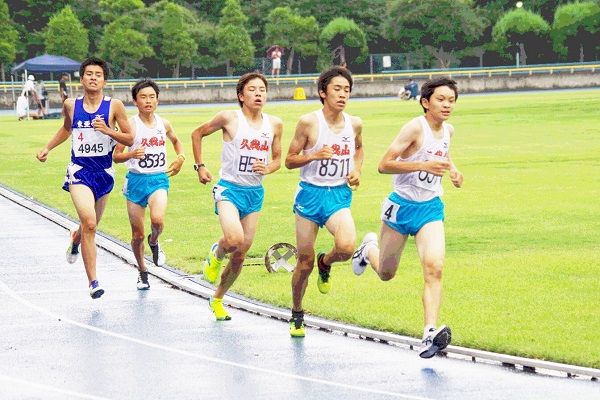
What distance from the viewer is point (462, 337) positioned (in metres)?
10.0

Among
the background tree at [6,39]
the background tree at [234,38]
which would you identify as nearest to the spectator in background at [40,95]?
the background tree at [6,39]

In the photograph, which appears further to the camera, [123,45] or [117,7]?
[117,7]

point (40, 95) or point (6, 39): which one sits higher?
point (6, 39)

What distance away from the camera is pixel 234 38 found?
88688 mm

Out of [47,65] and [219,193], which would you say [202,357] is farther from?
[47,65]

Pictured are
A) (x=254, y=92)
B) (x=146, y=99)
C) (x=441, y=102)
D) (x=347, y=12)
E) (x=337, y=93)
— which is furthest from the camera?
(x=347, y=12)

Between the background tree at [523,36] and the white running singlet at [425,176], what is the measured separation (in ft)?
286

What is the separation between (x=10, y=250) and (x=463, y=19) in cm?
8250

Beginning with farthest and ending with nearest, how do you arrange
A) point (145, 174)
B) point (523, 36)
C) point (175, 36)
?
point (523, 36) → point (175, 36) → point (145, 174)

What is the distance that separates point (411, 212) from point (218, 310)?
240cm

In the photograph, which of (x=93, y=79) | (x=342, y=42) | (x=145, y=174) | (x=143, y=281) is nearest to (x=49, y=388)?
(x=93, y=79)

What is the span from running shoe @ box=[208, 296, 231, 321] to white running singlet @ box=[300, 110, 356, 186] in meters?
1.64

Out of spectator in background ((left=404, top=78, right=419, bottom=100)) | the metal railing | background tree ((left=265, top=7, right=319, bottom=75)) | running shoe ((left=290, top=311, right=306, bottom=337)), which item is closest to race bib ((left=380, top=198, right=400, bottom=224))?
running shoe ((left=290, top=311, right=306, bottom=337))

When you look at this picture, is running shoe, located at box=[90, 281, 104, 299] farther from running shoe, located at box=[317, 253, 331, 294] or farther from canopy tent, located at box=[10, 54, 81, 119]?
canopy tent, located at box=[10, 54, 81, 119]
